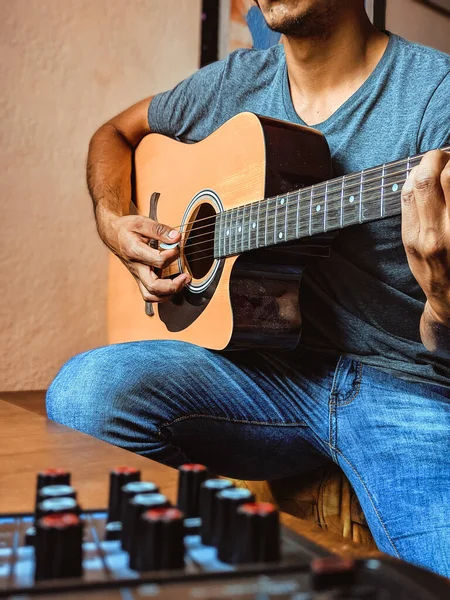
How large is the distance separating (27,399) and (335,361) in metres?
1.55

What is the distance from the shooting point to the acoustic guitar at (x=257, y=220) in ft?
2.82

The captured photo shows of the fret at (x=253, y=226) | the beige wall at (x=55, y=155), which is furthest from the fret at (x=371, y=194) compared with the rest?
the beige wall at (x=55, y=155)

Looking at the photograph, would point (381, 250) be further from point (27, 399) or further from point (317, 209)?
point (27, 399)

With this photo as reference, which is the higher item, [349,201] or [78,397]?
[349,201]

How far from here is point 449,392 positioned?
977mm

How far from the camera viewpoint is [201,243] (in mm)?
1173

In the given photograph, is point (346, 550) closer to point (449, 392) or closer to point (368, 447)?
point (368, 447)

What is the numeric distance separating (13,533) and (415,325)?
80cm

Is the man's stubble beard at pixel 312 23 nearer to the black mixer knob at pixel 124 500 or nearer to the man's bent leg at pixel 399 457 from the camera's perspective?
the man's bent leg at pixel 399 457

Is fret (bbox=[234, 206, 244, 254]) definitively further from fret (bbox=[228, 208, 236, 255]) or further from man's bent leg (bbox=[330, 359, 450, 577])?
man's bent leg (bbox=[330, 359, 450, 577])

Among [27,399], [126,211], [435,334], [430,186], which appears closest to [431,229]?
[430,186]

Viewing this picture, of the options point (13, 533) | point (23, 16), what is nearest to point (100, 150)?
point (23, 16)

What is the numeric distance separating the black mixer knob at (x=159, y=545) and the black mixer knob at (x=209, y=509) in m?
0.02

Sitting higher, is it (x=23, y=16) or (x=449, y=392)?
(x=23, y=16)
